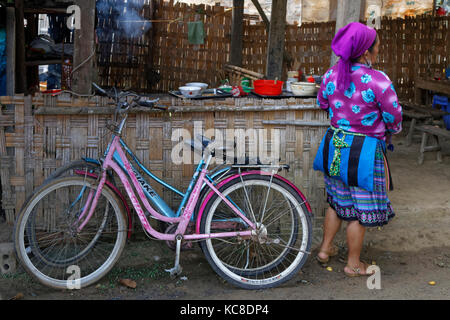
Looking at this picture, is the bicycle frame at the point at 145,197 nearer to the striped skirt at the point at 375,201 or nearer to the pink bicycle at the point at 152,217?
the pink bicycle at the point at 152,217

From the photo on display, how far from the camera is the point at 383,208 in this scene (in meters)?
3.94

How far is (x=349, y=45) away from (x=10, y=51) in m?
3.51

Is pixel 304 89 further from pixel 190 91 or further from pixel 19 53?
pixel 19 53

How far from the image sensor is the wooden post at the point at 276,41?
770 cm

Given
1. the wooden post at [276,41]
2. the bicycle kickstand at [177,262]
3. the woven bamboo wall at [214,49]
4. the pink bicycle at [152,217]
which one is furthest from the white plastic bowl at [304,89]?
the woven bamboo wall at [214,49]

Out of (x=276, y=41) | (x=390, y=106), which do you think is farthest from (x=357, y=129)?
(x=276, y=41)

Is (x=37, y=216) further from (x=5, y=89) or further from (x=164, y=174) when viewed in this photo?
(x=5, y=89)

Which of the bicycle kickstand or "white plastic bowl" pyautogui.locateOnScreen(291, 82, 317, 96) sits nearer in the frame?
the bicycle kickstand

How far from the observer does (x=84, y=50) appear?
14.4ft

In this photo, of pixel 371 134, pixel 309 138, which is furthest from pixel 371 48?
pixel 309 138

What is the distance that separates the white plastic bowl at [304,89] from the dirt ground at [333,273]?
4.35 feet

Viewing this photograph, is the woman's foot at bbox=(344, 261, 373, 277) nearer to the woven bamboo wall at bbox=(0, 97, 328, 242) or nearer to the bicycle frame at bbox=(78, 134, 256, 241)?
the woven bamboo wall at bbox=(0, 97, 328, 242)

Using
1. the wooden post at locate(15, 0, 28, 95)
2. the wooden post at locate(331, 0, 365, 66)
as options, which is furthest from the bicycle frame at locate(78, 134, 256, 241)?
the wooden post at locate(15, 0, 28, 95)

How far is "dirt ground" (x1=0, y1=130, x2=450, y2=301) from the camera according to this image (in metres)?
3.74
